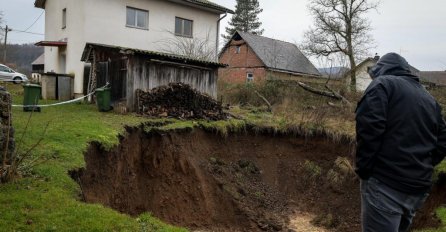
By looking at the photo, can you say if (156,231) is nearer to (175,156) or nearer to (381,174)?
(381,174)

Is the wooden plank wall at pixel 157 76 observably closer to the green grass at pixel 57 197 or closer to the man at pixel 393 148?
the green grass at pixel 57 197

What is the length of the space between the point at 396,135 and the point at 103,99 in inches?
488

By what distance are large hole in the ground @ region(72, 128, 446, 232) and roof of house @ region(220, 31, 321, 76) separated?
67.4 ft

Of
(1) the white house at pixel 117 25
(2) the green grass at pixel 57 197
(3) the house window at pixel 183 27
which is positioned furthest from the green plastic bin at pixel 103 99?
(3) the house window at pixel 183 27

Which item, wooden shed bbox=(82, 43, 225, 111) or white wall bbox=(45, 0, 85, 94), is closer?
wooden shed bbox=(82, 43, 225, 111)

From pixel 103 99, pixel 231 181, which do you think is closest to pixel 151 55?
pixel 103 99

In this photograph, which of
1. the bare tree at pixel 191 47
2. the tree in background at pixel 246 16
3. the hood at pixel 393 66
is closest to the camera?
the hood at pixel 393 66

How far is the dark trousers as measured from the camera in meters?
3.49

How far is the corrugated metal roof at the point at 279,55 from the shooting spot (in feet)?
112

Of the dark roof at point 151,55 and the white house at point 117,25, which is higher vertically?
the white house at point 117,25

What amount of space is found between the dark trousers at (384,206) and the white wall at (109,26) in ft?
59.3

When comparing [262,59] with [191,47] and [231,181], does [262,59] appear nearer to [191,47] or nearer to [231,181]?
[191,47]

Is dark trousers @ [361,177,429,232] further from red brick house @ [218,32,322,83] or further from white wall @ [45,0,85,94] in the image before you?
red brick house @ [218,32,322,83]

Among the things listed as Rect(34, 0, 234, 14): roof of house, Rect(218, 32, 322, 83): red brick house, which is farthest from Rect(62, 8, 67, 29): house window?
Rect(218, 32, 322, 83): red brick house
